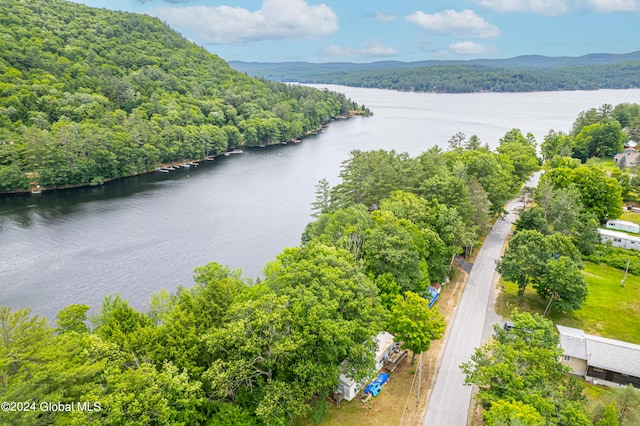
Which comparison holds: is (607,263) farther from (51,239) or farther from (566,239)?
(51,239)

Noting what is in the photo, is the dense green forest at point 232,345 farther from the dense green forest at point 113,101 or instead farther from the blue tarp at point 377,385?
the dense green forest at point 113,101

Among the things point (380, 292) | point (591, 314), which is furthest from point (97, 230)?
point (591, 314)

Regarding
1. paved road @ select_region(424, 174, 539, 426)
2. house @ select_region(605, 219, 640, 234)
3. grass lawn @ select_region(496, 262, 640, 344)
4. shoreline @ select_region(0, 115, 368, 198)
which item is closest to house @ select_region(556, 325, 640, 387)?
grass lawn @ select_region(496, 262, 640, 344)

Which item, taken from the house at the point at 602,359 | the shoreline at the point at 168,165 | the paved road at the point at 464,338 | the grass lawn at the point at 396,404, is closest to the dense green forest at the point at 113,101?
the shoreline at the point at 168,165

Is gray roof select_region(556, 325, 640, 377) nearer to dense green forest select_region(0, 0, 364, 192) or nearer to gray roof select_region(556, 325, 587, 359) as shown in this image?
gray roof select_region(556, 325, 587, 359)

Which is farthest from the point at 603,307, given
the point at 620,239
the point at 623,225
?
the point at 623,225

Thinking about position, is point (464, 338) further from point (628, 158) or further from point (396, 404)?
point (628, 158)
